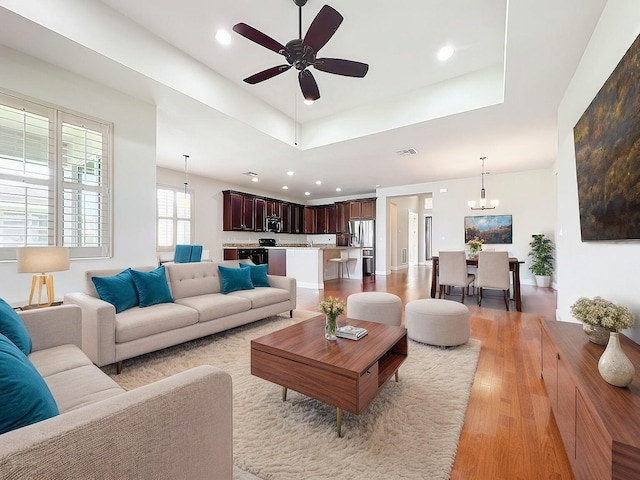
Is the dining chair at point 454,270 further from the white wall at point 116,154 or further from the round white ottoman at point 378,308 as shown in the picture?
the white wall at point 116,154

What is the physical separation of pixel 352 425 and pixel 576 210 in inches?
111

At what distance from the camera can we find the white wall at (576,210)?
1.66m

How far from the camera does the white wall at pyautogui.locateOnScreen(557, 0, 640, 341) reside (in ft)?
5.45

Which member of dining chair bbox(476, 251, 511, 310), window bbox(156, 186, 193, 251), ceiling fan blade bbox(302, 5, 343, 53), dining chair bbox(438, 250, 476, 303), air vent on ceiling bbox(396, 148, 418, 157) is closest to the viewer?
ceiling fan blade bbox(302, 5, 343, 53)

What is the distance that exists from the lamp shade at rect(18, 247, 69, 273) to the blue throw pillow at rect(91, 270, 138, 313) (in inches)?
10.7

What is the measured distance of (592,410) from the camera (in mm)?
1045

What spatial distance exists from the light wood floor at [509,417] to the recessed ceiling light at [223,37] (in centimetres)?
381

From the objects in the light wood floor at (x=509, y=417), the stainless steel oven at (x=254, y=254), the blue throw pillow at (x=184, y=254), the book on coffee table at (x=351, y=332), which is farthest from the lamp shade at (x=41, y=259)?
the stainless steel oven at (x=254, y=254)

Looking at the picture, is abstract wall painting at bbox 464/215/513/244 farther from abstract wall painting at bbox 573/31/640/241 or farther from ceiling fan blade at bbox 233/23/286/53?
ceiling fan blade at bbox 233/23/286/53

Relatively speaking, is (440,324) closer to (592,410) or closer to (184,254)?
(592,410)

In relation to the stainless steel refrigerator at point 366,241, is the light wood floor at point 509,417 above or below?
below

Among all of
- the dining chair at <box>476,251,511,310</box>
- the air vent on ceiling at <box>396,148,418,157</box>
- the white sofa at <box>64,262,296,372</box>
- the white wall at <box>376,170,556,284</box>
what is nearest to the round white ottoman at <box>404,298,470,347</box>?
the white sofa at <box>64,262,296,372</box>

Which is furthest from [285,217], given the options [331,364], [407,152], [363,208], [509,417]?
[509,417]

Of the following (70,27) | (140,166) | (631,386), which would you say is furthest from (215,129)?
(631,386)
